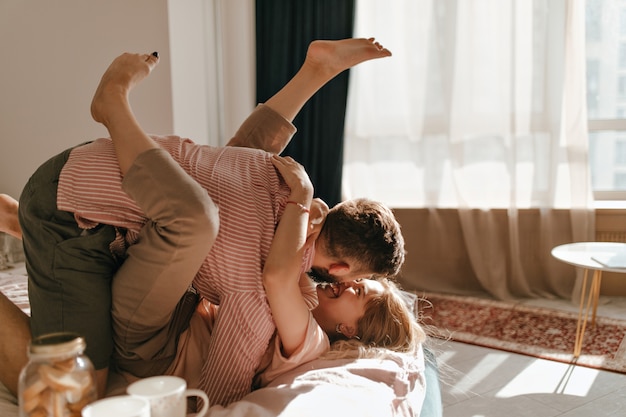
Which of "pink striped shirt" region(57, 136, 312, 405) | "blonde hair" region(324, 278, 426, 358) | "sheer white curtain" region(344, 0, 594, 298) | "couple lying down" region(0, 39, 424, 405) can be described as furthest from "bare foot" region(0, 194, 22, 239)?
"sheer white curtain" region(344, 0, 594, 298)

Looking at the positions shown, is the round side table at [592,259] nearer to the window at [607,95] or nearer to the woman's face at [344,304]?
the window at [607,95]

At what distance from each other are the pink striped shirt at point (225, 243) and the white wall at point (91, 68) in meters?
2.29

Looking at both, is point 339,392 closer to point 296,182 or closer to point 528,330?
point 296,182

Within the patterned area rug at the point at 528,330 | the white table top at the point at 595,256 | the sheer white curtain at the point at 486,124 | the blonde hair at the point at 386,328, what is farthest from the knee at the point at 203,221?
the sheer white curtain at the point at 486,124

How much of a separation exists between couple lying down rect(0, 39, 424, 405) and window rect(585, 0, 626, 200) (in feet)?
8.98

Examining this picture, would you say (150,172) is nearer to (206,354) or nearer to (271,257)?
(271,257)

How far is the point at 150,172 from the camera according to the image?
53.7 inches

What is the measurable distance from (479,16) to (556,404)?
2336mm

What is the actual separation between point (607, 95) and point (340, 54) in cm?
245

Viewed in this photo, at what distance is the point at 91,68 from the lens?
3.94 m

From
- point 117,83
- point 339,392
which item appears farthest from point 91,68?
point 339,392

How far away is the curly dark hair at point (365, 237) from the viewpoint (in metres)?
1.71

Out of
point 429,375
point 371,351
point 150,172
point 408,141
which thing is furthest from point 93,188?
point 408,141

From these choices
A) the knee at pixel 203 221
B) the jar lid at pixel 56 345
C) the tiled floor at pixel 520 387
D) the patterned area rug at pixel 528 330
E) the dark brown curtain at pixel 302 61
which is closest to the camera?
the jar lid at pixel 56 345
